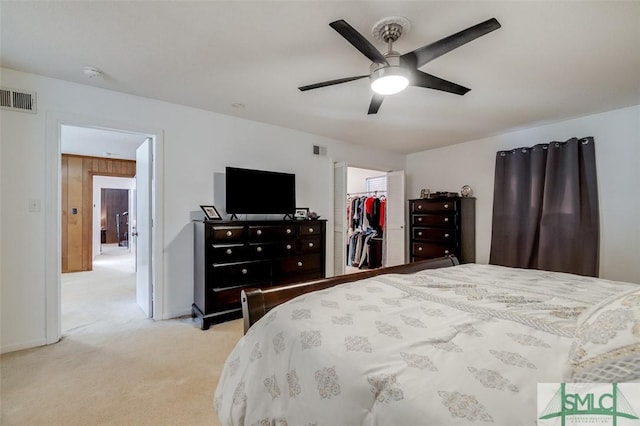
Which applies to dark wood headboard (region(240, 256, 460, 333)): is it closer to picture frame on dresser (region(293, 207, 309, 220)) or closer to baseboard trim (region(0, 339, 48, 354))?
picture frame on dresser (region(293, 207, 309, 220))

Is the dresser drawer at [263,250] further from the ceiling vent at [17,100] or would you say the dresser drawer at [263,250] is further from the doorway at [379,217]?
the ceiling vent at [17,100]

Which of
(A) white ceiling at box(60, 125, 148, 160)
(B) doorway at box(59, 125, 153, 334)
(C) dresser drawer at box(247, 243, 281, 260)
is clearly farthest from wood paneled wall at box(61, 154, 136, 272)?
(C) dresser drawer at box(247, 243, 281, 260)

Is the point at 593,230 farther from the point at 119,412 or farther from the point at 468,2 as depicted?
the point at 119,412

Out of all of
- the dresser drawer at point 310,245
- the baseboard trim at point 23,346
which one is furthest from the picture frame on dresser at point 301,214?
the baseboard trim at point 23,346

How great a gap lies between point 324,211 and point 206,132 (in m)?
1.95

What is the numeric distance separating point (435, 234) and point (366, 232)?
1614 mm

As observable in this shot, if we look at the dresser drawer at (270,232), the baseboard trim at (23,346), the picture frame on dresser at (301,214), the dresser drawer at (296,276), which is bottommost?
the baseboard trim at (23,346)

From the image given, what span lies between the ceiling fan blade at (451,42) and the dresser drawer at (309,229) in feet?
7.10

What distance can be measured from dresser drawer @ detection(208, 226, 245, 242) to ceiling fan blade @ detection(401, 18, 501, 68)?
2.15 meters

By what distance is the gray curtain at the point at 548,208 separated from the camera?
10.5 ft

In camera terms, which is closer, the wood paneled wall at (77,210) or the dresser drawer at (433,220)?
the dresser drawer at (433,220)

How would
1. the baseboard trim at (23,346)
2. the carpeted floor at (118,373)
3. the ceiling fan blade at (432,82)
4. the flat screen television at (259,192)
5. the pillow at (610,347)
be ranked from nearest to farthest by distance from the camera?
the pillow at (610,347) → the carpeted floor at (118,373) → the ceiling fan blade at (432,82) → the baseboard trim at (23,346) → the flat screen television at (259,192)

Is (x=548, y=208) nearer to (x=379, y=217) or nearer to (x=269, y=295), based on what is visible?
(x=379, y=217)

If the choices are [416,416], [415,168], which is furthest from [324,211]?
[416,416]
